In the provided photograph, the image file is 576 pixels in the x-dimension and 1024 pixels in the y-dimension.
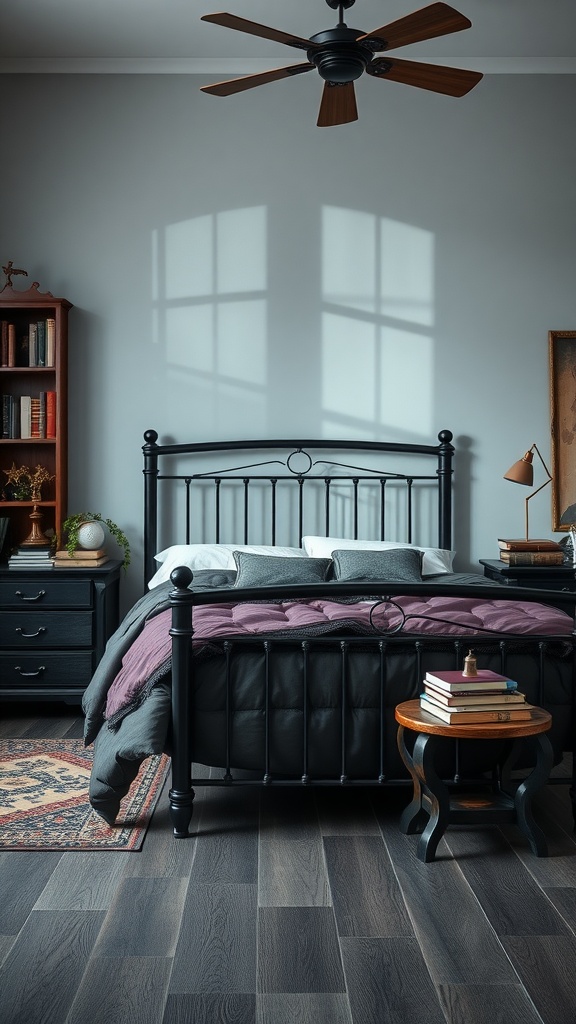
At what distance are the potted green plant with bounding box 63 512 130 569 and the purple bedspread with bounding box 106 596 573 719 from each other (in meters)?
1.19

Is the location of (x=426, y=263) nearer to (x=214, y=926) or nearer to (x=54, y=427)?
(x=54, y=427)

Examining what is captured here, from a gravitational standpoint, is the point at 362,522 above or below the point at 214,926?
above

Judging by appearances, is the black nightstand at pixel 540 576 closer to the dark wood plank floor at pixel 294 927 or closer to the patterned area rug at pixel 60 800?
the dark wood plank floor at pixel 294 927

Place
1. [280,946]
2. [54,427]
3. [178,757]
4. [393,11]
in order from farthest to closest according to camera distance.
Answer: [54,427]
[393,11]
[178,757]
[280,946]

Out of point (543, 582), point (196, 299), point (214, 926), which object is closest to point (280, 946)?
point (214, 926)

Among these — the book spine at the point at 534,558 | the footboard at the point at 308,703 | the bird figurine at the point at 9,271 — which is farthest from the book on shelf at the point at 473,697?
the bird figurine at the point at 9,271

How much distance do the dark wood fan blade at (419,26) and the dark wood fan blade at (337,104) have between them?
27cm

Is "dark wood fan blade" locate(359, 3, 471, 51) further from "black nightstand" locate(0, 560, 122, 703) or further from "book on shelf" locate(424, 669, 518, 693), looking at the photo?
"black nightstand" locate(0, 560, 122, 703)

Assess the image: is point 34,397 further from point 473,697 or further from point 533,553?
point 473,697

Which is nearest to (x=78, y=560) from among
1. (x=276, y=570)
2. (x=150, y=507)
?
(x=150, y=507)

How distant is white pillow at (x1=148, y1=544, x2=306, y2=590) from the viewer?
4301 mm

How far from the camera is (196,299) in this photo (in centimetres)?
477

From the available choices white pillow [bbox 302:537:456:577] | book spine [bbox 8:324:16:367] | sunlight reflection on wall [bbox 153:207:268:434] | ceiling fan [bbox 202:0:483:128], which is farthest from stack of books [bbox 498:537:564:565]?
book spine [bbox 8:324:16:367]

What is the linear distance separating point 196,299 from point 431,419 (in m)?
1.36
